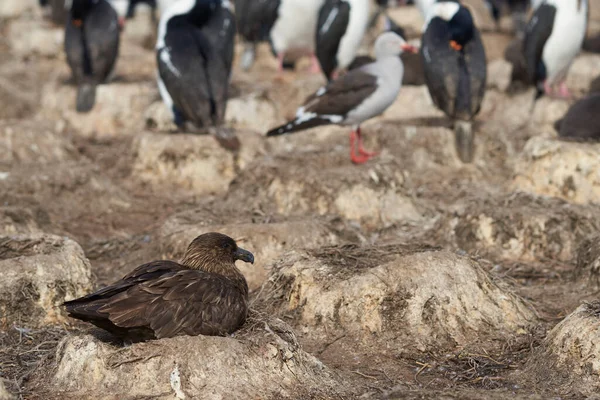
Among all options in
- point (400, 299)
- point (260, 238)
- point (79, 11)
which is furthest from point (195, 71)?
point (400, 299)

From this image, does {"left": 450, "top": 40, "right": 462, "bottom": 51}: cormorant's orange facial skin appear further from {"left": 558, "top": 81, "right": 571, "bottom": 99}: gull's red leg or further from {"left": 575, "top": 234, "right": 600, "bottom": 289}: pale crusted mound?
{"left": 575, "top": 234, "right": 600, "bottom": 289}: pale crusted mound

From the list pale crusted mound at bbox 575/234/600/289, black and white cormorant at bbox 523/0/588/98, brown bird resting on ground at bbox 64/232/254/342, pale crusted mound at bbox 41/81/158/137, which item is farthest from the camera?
pale crusted mound at bbox 41/81/158/137

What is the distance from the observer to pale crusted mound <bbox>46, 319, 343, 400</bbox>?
18.3 feet

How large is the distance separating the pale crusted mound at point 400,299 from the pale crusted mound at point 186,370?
1019 millimetres

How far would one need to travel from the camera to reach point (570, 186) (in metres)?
10.7

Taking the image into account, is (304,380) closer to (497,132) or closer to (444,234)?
(444,234)

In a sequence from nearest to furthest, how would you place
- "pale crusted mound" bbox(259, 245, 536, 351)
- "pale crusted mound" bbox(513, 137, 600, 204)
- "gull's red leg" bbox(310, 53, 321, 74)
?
"pale crusted mound" bbox(259, 245, 536, 351) → "pale crusted mound" bbox(513, 137, 600, 204) → "gull's red leg" bbox(310, 53, 321, 74)

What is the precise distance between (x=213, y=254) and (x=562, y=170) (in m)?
5.13

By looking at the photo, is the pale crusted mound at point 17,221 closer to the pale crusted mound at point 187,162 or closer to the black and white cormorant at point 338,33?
the pale crusted mound at point 187,162

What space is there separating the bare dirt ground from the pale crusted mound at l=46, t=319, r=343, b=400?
1.0 inches

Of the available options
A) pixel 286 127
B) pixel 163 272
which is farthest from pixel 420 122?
pixel 163 272

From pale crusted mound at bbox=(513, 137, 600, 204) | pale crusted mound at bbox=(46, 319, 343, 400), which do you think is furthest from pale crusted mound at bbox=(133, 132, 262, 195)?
pale crusted mound at bbox=(46, 319, 343, 400)

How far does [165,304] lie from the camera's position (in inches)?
229

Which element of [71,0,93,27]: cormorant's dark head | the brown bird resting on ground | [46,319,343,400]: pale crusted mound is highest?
[71,0,93,27]: cormorant's dark head
